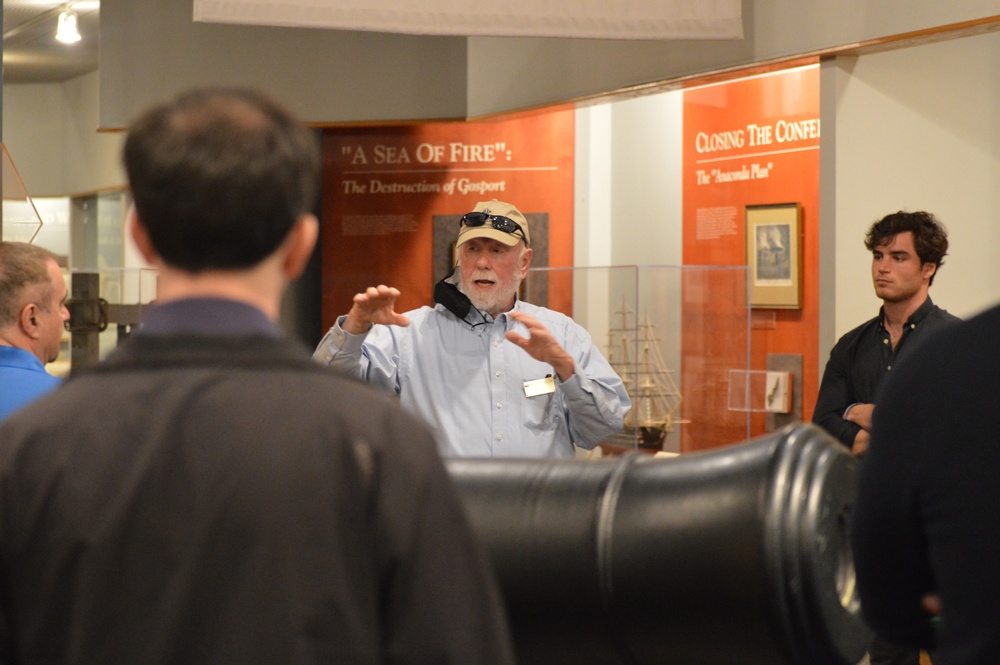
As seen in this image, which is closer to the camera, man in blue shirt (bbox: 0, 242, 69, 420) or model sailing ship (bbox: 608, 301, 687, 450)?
man in blue shirt (bbox: 0, 242, 69, 420)

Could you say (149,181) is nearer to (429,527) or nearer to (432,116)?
(429,527)

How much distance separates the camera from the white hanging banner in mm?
4863

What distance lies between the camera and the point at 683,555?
1408 millimetres

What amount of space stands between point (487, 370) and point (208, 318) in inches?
94.8

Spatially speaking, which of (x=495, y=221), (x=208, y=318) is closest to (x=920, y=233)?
(x=495, y=221)

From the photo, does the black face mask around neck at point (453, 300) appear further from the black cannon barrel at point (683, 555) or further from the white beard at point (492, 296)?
the black cannon barrel at point (683, 555)

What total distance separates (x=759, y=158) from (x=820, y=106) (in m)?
0.81

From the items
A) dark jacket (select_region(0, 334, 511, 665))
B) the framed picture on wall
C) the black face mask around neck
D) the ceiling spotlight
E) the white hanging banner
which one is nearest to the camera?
dark jacket (select_region(0, 334, 511, 665))

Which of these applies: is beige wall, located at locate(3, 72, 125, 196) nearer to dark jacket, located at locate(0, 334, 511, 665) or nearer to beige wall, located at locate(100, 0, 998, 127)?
beige wall, located at locate(100, 0, 998, 127)

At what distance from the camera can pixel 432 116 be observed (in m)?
6.77

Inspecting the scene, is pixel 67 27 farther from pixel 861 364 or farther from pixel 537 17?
pixel 861 364

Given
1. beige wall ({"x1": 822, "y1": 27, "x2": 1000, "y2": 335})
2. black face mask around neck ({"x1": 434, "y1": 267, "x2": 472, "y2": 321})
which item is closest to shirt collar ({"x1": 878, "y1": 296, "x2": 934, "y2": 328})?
beige wall ({"x1": 822, "y1": 27, "x2": 1000, "y2": 335})

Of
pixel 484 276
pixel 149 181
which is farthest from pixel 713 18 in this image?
pixel 149 181

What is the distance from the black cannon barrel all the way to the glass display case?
155 inches
